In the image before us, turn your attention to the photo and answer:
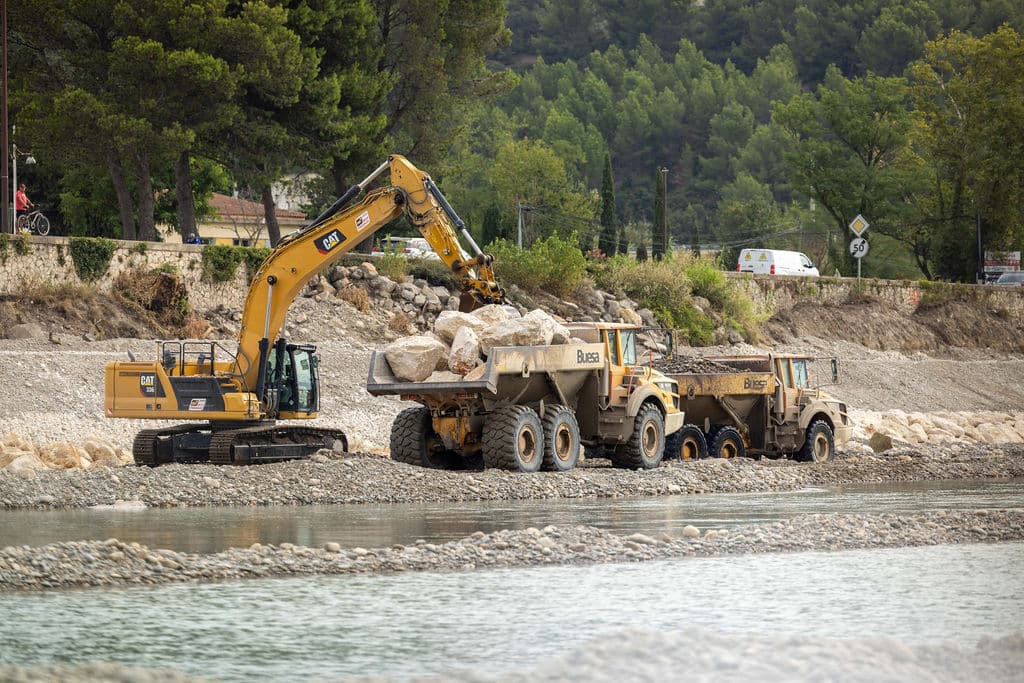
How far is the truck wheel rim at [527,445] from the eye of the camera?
23.2 m

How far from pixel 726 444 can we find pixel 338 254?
8.64 metres

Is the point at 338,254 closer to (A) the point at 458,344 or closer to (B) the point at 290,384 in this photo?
(B) the point at 290,384

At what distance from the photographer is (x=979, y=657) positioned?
929 cm

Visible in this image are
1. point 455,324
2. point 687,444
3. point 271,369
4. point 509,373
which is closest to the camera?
point 509,373

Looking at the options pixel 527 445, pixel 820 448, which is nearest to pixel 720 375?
pixel 820 448

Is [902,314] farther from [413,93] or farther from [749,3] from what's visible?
[749,3]

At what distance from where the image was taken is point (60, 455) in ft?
87.2

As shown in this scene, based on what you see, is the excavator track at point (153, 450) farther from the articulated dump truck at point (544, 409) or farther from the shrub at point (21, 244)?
the shrub at point (21, 244)

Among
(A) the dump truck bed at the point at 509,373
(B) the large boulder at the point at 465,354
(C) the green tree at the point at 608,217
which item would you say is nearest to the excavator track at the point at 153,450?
(A) the dump truck bed at the point at 509,373

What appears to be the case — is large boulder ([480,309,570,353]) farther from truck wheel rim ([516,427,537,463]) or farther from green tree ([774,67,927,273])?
green tree ([774,67,927,273])

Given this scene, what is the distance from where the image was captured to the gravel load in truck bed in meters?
29.8

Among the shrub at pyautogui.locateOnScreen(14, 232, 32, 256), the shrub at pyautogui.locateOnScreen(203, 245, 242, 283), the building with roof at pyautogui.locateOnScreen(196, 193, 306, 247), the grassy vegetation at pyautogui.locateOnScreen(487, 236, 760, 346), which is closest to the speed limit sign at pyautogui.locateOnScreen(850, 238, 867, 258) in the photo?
the grassy vegetation at pyautogui.locateOnScreen(487, 236, 760, 346)

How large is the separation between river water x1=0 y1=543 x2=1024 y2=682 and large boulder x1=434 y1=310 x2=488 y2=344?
400 inches

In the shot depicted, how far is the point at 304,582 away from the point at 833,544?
559 centimetres
